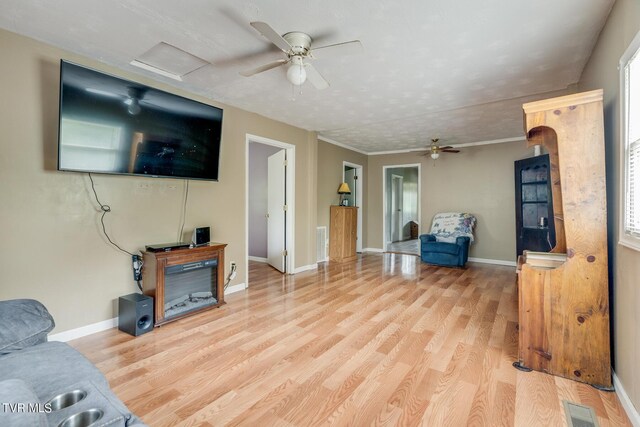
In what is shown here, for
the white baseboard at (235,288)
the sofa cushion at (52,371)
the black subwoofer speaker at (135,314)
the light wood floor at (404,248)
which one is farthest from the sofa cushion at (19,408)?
the light wood floor at (404,248)

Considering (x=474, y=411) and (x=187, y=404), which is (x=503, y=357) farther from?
(x=187, y=404)

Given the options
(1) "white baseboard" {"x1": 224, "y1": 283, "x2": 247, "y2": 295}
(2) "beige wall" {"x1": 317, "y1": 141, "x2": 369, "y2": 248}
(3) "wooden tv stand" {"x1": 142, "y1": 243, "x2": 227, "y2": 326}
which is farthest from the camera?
(2) "beige wall" {"x1": 317, "y1": 141, "x2": 369, "y2": 248}

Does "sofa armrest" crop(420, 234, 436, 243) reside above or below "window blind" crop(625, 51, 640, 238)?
below

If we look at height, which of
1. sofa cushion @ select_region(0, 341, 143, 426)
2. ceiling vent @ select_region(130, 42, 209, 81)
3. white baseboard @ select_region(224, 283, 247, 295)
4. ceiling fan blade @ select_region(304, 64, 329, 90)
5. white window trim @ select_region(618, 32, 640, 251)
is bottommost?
white baseboard @ select_region(224, 283, 247, 295)

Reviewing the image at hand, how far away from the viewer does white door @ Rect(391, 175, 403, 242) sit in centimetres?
826

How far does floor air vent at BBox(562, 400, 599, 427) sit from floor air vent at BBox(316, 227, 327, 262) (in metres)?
4.32

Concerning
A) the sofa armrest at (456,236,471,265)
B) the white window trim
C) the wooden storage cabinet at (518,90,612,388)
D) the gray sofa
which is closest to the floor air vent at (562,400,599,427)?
the wooden storage cabinet at (518,90,612,388)

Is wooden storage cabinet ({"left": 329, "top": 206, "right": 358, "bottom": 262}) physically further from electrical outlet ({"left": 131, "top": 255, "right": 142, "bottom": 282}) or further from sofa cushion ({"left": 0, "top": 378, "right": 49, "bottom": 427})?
sofa cushion ({"left": 0, "top": 378, "right": 49, "bottom": 427})

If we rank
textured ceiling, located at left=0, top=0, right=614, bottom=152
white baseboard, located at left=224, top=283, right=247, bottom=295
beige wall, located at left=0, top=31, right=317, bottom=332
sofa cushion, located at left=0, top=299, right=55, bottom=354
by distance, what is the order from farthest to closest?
white baseboard, located at left=224, top=283, right=247, bottom=295, beige wall, located at left=0, top=31, right=317, bottom=332, textured ceiling, located at left=0, top=0, right=614, bottom=152, sofa cushion, located at left=0, top=299, right=55, bottom=354

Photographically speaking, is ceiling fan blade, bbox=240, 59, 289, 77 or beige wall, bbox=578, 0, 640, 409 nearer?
beige wall, bbox=578, 0, 640, 409

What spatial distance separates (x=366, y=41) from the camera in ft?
7.60

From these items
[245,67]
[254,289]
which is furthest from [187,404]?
[245,67]

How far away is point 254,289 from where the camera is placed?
158 inches

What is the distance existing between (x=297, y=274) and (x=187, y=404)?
317 cm
